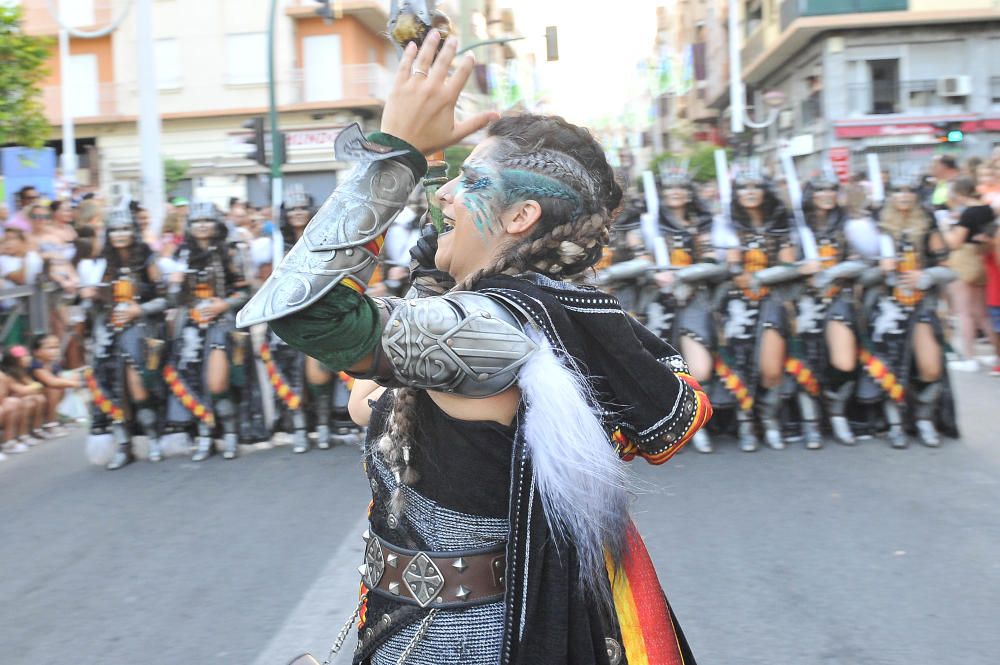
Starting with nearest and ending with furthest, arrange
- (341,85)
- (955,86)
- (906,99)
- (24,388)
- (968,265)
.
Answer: (24,388) → (968,265) → (955,86) → (906,99) → (341,85)

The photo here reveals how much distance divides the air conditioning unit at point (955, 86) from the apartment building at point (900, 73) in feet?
0.08

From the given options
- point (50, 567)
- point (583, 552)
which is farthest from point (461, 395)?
point (50, 567)

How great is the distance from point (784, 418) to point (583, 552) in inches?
250

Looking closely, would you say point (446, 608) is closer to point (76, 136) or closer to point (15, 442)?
point (15, 442)

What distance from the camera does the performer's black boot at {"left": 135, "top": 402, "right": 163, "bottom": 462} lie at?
7.82 m

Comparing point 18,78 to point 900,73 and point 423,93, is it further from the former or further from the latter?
point 900,73

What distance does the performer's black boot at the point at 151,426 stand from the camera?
7.82 metres

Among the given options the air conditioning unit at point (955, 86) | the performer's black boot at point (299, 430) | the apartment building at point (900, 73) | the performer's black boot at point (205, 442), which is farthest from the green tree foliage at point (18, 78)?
the air conditioning unit at point (955, 86)

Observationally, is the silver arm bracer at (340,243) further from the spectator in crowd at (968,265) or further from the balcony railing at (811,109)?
the balcony railing at (811,109)

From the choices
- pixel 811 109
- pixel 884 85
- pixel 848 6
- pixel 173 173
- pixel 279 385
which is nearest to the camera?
pixel 279 385

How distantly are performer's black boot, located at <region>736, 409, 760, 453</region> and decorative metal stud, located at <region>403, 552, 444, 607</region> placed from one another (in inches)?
238

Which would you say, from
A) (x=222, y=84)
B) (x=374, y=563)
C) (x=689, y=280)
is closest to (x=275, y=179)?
(x=689, y=280)

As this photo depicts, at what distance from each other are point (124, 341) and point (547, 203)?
6.57 metres

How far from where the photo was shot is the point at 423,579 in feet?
5.87
